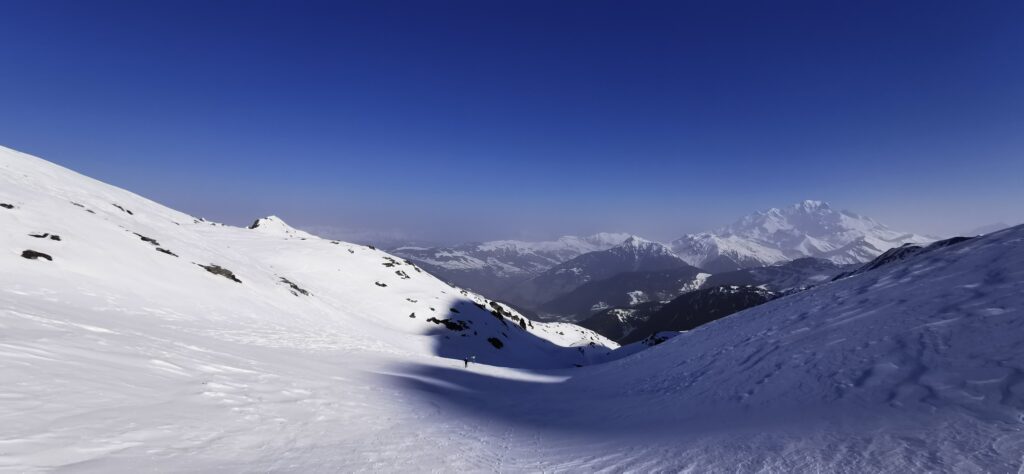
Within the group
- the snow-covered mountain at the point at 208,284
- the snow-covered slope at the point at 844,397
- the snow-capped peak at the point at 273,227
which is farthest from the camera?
the snow-capped peak at the point at 273,227

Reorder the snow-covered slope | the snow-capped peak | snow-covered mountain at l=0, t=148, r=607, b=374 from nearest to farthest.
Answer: the snow-covered slope → snow-covered mountain at l=0, t=148, r=607, b=374 → the snow-capped peak

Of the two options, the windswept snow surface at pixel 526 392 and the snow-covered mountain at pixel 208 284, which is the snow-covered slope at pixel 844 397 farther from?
the snow-covered mountain at pixel 208 284

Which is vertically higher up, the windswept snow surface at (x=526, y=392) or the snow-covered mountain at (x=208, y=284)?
the snow-covered mountain at (x=208, y=284)

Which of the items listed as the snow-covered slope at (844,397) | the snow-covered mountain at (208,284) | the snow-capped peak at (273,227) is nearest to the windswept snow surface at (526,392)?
the snow-covered slope at (844,397)

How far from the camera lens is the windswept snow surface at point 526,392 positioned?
7.98 meters

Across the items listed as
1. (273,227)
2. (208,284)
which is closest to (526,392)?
(208,284)

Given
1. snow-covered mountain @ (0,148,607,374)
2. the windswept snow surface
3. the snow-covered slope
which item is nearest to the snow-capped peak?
snow-covered mountain @ (0,148,607,374)

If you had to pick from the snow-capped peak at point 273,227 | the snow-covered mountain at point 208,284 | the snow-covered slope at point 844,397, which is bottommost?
the snow-covered slope at point 844,397

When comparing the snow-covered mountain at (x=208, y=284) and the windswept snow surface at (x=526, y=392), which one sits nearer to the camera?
the windswept snow surface at (x=526, y=392)

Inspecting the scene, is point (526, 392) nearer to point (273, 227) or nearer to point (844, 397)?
point (844, 397)

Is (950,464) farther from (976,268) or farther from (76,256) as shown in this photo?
(76,256)

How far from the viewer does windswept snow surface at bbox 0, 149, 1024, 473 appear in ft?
26.2

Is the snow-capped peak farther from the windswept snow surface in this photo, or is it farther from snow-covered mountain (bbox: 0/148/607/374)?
the windswept snow surface

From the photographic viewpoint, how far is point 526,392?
1015 inches
